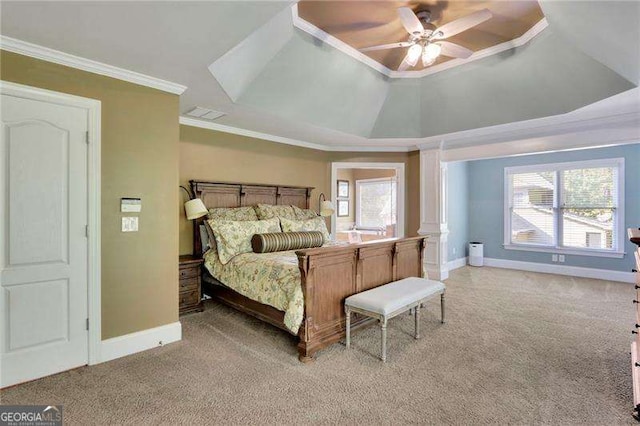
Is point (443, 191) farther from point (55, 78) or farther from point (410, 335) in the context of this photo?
point (55, 78)

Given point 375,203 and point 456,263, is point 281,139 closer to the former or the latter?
point 375,203

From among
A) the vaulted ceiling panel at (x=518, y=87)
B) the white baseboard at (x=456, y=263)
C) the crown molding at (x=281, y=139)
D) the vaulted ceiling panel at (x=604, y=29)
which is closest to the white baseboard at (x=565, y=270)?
the white baseboard at (x=456, y=263)

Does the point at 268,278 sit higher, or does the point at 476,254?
the point at 268,278

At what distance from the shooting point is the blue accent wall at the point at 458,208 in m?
6.52

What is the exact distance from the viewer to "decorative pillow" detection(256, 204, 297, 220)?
178 inches

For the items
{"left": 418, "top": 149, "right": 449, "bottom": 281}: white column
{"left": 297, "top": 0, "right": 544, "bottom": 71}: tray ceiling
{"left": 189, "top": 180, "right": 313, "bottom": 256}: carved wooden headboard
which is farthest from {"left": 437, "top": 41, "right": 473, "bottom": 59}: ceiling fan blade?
{"left": 189, "top": 180, "right": 313, "bottom": 256}: carved wooden headboard

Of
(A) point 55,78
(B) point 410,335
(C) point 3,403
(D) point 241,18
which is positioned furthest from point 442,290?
(A) point 55,78

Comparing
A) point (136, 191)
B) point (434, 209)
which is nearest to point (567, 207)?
point (434, 209)

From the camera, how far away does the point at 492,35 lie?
3197 mm

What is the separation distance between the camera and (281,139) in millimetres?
5082

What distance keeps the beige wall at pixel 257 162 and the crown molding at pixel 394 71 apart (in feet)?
6.33

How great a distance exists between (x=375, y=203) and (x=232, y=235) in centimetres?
512

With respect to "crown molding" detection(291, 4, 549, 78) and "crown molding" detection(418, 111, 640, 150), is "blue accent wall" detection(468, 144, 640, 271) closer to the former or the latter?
"crown molding" detection(418, 111, 640, 150)
